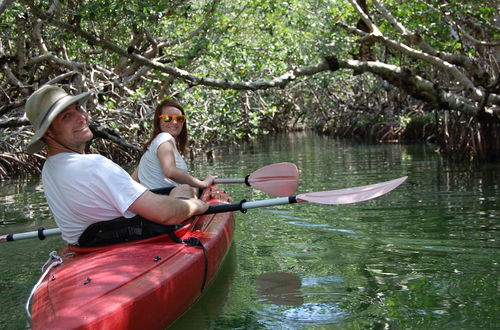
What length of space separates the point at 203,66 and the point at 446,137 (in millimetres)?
5502

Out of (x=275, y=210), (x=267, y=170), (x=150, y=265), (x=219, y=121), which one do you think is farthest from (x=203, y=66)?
(x=150, y=265)

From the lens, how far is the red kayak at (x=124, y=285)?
258 centimetres

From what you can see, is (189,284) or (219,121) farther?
(219,121)

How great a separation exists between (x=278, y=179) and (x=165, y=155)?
53.5 inches

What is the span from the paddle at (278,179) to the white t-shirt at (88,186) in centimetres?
231

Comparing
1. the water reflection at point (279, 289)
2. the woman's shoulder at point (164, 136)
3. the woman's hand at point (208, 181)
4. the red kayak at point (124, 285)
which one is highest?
the woman's shoulder at point (164, 136)

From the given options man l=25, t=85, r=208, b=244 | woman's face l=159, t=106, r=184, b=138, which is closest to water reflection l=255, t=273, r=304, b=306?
man l=25, t=85, r=208, b=244

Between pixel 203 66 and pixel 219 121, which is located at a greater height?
pixel 203 66

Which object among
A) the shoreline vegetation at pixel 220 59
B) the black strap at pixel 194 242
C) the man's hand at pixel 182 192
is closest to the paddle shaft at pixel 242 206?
the man's hand at pixel 182 192

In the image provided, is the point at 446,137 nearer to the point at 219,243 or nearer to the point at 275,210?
the point at 275,210

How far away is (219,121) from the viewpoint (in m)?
15.1

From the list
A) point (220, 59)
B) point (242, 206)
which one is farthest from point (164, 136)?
point (220, 59)

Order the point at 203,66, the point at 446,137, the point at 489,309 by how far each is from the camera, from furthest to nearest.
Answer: the point at 203,66, the point at 446,137, the point at 489,309

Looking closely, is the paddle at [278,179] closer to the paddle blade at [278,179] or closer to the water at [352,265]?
the paddle blade at [278,179]
